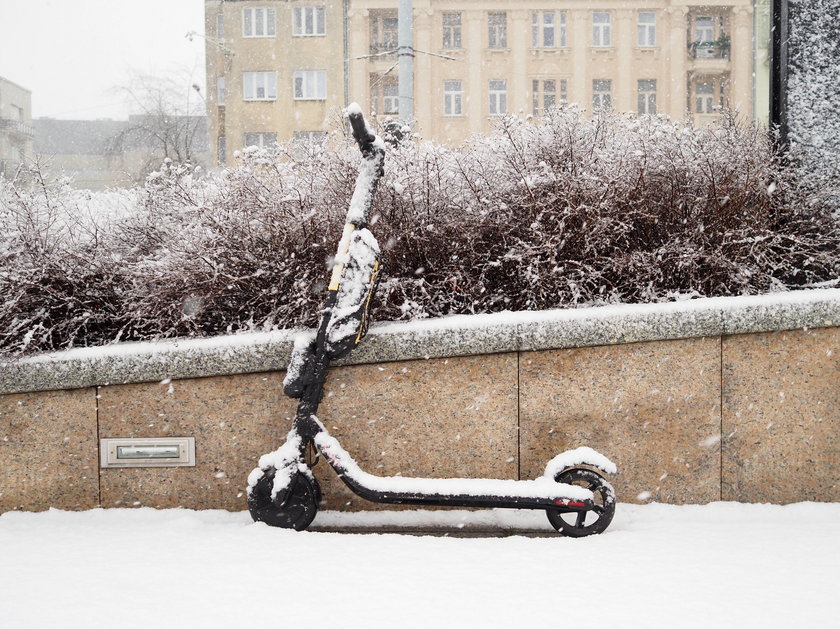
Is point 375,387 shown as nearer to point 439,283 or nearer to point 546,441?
point 439,283

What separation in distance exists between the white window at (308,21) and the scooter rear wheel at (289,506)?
32.9 metres

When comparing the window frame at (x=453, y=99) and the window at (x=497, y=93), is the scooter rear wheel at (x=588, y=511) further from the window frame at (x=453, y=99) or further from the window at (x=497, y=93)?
the window at (x=497, y=93)

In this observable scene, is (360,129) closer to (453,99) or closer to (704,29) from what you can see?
(453,99)

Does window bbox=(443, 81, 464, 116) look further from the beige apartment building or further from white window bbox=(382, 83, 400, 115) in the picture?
white window bbox=(382, 83, 400, 115)

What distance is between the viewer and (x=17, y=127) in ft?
165

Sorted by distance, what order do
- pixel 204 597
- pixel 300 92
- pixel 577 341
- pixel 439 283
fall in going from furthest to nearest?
pixel 300 92
pixel 439 283
pixel 577 341
pixel 204 597

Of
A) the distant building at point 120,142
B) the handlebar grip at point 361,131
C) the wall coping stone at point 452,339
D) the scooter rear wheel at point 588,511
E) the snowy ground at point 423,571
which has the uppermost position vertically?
the distant building at point 120,142

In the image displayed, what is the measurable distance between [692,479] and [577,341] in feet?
3.21

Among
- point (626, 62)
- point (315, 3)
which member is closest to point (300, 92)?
point (315, 3)

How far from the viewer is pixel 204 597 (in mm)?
2998

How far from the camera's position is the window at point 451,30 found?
33812 millimetres

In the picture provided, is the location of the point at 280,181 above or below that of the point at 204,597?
above

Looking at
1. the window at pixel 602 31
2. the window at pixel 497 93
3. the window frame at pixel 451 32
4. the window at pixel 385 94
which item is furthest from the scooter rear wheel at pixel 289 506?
the window at pixel 602 31

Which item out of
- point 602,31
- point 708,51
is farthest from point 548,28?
point 708,51
